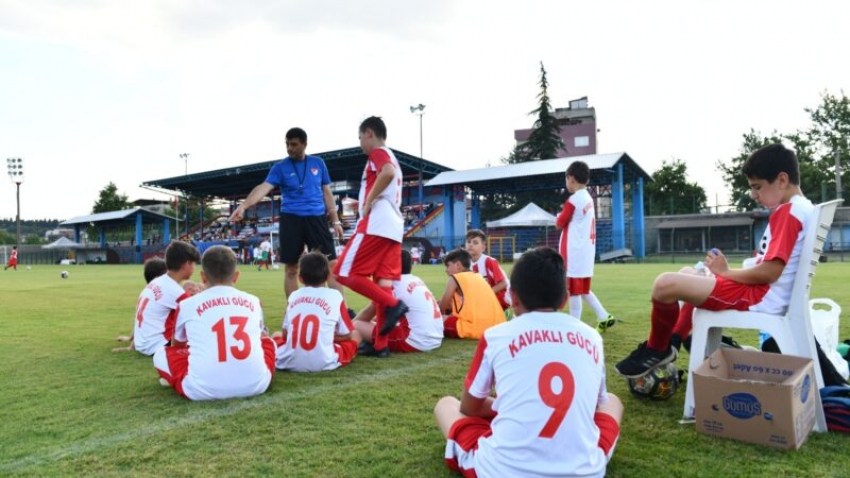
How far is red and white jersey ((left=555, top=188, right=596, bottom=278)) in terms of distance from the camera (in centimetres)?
589

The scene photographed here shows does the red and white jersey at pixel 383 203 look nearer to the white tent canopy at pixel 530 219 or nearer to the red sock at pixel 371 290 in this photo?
the red sock at pixel 371 290

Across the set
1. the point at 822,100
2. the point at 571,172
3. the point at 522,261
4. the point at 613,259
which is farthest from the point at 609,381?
the point at 822,100

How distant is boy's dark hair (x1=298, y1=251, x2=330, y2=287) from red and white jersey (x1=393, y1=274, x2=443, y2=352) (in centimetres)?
94

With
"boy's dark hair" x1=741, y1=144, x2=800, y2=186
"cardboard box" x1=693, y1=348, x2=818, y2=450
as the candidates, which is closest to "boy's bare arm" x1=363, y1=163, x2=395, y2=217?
"boy's dark hair" x1=741, y1=144, x2=800, y2=186

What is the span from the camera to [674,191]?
165 ft

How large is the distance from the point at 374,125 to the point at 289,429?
3009 mm

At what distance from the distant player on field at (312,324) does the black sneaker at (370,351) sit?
1.67ft

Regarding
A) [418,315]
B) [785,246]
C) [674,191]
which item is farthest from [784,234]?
[674,191]

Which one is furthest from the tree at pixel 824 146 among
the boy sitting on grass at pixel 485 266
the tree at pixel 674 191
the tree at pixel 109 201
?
the tree at pixel 109 201

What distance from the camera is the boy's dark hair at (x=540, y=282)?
85.4 inches

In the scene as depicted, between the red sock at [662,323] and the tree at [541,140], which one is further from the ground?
the tree at [541,140]

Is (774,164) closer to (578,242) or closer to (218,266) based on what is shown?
(578,242)

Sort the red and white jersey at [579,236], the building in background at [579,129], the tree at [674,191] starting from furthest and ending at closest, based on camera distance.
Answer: the building in background at [579,129] → the tree at [674,191] → the red and white jersey at [579,236]

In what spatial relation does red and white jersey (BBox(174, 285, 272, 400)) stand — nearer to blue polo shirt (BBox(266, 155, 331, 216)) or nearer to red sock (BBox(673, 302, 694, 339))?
red sock (BBox(673, 302, 694, 339))
